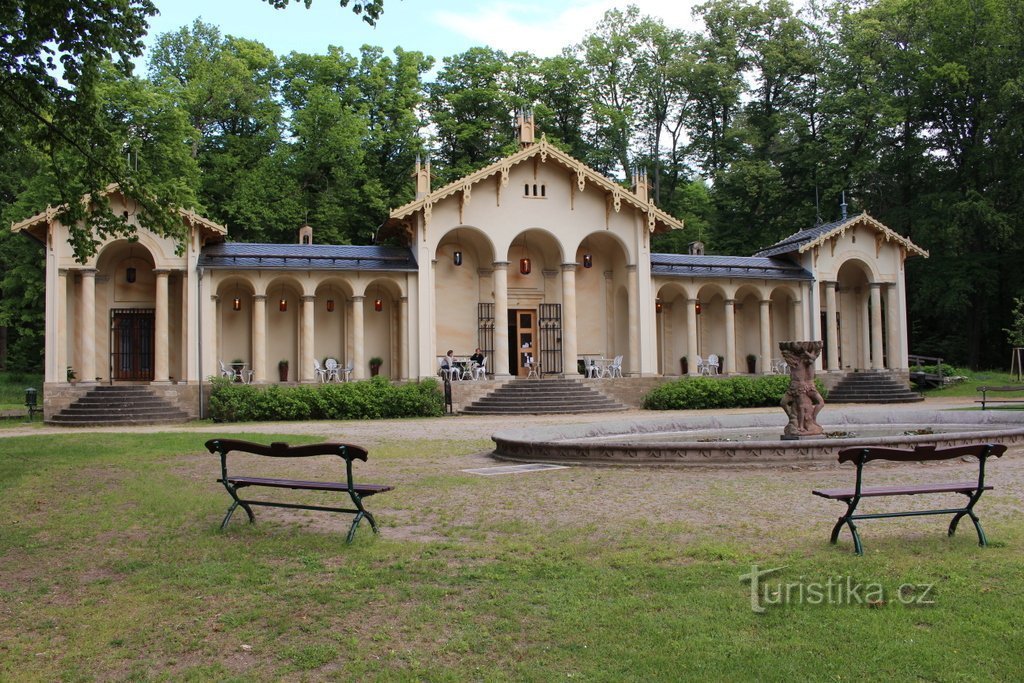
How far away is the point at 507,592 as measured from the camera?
19.9 ft

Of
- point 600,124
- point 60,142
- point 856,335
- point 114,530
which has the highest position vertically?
point 600,124

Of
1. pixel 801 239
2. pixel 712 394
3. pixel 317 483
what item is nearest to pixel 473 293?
pixel 712 394

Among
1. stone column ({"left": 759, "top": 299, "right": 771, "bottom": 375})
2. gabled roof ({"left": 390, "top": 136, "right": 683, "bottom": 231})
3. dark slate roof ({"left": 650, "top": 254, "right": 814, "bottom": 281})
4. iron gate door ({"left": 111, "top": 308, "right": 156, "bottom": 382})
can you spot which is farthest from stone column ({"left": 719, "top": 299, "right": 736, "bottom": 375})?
iron gate door ({"left": 111, "top": 308, "right": 156, "bottom": 382})

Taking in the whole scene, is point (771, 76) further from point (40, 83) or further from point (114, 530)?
point (114, 530)

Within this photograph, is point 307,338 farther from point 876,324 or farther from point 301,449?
point 876,324

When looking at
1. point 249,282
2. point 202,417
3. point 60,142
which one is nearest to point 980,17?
point 249,282

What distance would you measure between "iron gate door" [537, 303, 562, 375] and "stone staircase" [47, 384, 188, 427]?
13.6 metres

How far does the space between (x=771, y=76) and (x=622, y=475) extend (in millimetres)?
44650

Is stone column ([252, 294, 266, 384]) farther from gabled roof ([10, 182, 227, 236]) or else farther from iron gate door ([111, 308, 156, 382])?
iron gate door ([111, 308, 156, 382])

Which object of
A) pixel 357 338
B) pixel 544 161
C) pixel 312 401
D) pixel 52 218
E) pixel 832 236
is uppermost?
pixel 544 161

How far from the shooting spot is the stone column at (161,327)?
27734 mm

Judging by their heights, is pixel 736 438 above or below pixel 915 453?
below

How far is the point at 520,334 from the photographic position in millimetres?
33625

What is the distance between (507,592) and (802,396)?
9.57 meters
